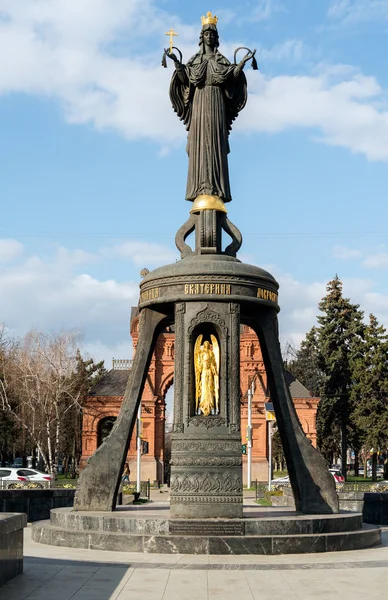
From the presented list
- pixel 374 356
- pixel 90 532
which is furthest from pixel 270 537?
pixel 374 356

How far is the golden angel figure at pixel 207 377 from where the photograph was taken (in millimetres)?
14305

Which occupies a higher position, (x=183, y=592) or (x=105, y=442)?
(x=105, y=442)

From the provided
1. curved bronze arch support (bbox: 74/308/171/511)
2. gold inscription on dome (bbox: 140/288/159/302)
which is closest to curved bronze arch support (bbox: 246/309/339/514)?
gold inscription on dome (bbox: 140/288/159/302)

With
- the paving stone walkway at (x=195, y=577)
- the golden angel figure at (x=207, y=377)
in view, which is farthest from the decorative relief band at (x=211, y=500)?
the paving stone walkway at (x=195, y=577)

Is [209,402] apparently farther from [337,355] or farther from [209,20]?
[337,355]

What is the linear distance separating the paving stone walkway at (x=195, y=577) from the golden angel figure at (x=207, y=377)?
3.21m

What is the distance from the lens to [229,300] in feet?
47.1

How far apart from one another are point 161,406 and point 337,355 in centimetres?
1373

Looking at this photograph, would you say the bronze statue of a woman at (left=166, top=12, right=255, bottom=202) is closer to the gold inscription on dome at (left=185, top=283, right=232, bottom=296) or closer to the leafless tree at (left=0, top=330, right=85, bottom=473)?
the gold inscription on dome at (left=185, top=283, right=232, bottom=296)

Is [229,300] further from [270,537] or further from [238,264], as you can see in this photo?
[270,537]

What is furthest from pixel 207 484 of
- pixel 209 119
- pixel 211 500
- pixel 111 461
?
pixel 209 119

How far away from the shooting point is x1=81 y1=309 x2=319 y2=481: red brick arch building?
51156 mm

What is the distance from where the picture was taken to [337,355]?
57188 millimetres

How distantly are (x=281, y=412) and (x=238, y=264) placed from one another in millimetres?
2921
